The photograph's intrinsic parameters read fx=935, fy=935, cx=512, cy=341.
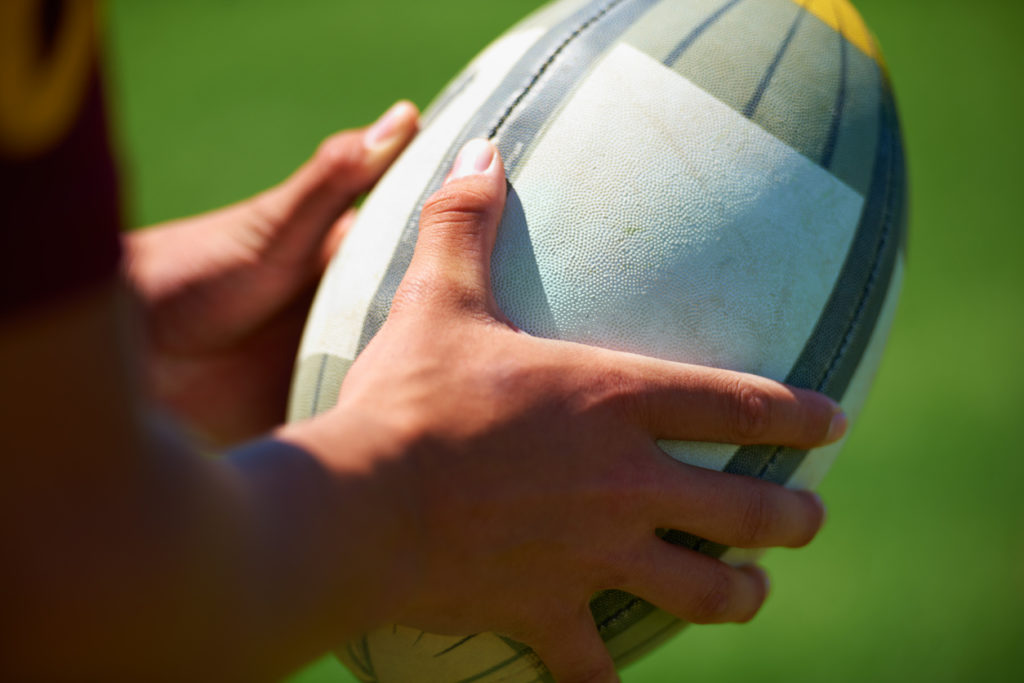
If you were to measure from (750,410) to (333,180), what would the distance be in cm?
62

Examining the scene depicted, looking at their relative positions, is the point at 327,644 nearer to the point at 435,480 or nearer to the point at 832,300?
the point at 435,480

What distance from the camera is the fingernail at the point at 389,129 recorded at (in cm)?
109

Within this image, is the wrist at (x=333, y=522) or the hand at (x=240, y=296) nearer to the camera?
the wrist at (x=333, y=522)

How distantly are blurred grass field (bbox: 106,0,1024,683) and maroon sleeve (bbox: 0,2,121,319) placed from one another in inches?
2.3

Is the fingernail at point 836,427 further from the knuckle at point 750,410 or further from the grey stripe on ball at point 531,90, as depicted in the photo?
the grey stripe on ball at point 531,90

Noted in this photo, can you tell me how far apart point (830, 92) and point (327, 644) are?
2.36ft

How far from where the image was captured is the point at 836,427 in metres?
Answer: 0.87

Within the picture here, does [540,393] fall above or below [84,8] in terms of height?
below

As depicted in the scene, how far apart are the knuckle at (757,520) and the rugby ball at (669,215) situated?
3 centimetres

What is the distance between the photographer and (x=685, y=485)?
77 centimetres

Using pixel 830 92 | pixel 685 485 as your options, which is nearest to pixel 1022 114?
pixel 830 92

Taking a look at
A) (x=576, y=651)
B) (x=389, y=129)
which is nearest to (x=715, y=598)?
(x=576, y=651)

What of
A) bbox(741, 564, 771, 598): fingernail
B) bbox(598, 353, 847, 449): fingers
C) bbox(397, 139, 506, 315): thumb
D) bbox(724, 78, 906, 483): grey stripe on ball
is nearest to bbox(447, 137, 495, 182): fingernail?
bbox(397, 139, 506, 315): thumb

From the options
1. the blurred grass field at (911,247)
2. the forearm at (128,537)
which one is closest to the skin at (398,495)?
the forearm at (128,537)
